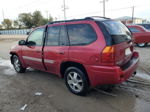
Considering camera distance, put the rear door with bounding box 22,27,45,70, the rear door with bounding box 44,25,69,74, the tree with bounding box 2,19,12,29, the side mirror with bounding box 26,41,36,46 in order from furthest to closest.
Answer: the tree with bounding box 2,19,12,29, the side mirror with bounding box 26,41,36,46, the rear door with bounding box 22,27,45,70, the rear door with bounding box 44,25,69,74

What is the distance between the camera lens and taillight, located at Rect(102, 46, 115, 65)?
286 centimetres

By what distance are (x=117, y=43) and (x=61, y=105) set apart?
5.89 feet

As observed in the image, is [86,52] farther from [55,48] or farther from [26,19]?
[26,19]

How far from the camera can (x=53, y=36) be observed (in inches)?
158

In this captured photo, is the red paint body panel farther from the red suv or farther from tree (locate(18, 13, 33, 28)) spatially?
tree (locate(18, 13, 33, 28))

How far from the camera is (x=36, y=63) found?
4.64m

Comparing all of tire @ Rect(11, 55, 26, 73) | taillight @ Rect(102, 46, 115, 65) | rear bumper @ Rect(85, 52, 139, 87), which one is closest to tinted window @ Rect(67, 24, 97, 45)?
taillight @ Rect(102, 46, 115, 65)

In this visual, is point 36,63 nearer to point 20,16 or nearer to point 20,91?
point 20,91

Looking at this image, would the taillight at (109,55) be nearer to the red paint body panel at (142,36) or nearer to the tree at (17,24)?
the red paint body panel at (142,36)

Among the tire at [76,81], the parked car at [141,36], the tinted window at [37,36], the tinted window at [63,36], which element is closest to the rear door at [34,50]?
the tinted window at [37,36]

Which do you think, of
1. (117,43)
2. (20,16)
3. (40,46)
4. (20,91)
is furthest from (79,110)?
(20,16)

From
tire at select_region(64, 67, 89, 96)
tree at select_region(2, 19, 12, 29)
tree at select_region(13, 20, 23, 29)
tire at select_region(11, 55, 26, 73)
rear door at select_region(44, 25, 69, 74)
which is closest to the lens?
tire at select_region(64, 67, 89, 96)

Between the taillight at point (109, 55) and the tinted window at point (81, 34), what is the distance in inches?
14.7

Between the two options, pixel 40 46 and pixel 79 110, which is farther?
pixel 40 46
